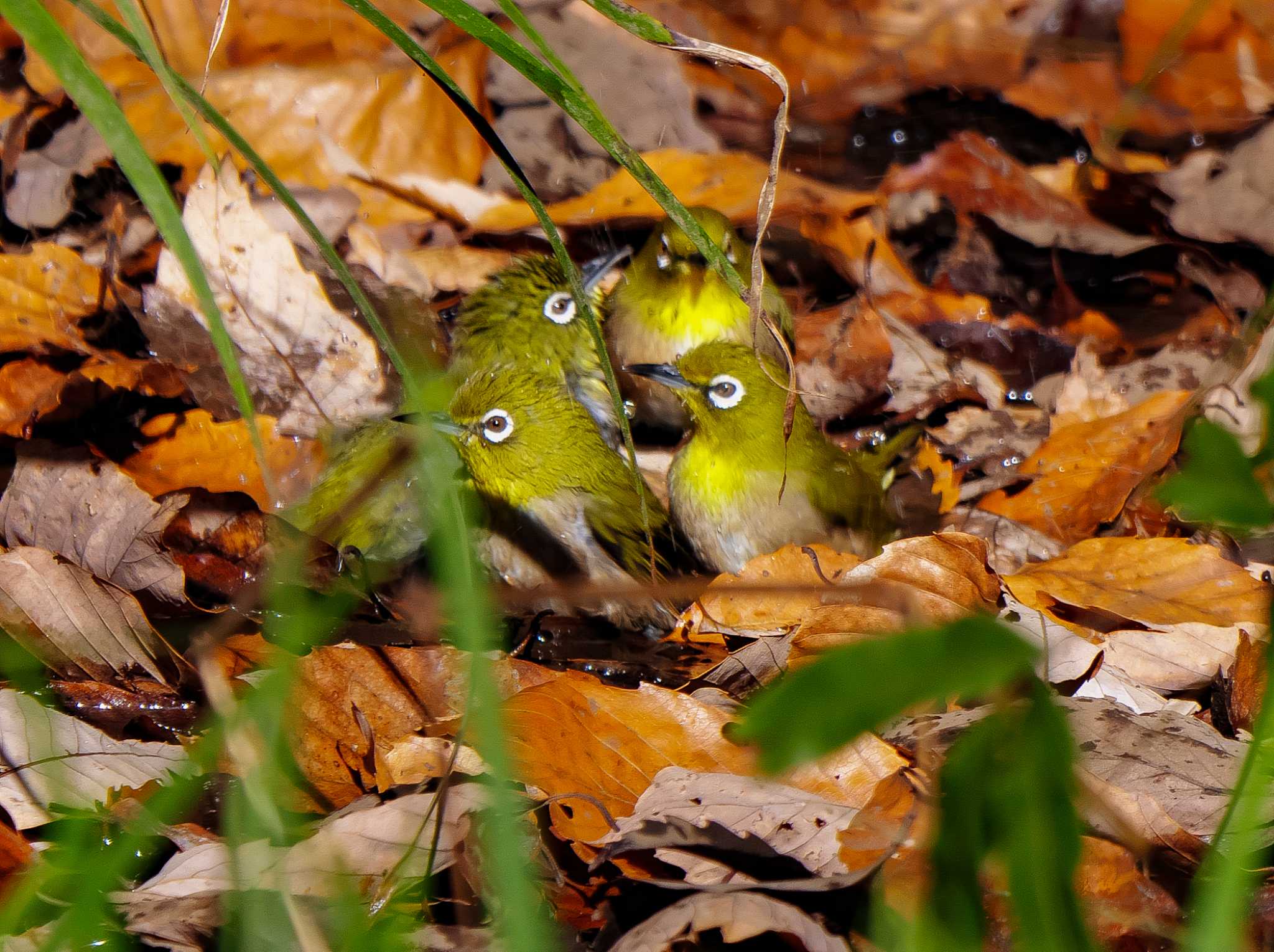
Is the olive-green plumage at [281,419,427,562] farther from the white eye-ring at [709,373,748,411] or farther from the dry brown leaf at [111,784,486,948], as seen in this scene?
the dry brown leaf at [111,784,486,948]

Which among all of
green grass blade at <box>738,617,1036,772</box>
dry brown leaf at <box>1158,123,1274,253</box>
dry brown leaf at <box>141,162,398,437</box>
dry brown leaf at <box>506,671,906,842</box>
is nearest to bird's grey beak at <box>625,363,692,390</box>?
dry brown leaf at <box>141,162,398,437</box>

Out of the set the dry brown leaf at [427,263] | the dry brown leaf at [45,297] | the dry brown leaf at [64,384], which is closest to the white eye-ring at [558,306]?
the dry brown leaf at [427,263]

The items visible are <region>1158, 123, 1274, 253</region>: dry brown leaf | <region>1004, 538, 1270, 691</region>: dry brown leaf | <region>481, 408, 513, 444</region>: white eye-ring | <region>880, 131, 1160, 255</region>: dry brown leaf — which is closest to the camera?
<region>1004, 538, 1270, 691</region>: dry brown leaf

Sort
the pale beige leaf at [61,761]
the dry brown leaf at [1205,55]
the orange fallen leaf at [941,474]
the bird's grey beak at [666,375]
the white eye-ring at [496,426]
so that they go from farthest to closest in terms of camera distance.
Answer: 1. the dry brown leaf at [1205,55]
2. the orange fallen leaf at [941,474]
3. the bird's grey beak at [666,375]
4. the white eye-ring at [496,426]
5. the pale beige leaf at [61,761]

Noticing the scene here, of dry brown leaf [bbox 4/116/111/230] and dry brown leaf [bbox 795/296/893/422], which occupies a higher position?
dry brown leaf [bbox 4/116/111/230]

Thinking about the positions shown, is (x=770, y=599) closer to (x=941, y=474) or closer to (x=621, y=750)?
(x=621, y=750)

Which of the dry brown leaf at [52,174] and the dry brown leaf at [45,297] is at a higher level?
the dry brown leaf at [52,174]

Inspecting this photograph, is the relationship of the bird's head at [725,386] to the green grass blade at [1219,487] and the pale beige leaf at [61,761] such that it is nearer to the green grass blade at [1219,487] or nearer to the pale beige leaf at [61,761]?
the pale beige leaf at [61,761]

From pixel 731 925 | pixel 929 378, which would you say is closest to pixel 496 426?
pixel 929 378
